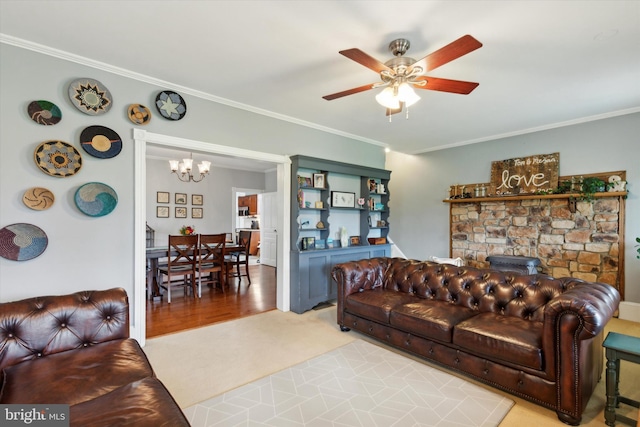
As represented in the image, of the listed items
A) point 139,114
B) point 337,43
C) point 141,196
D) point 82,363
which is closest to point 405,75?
point 337,43

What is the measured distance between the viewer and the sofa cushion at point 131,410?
Result: 48.4 inches

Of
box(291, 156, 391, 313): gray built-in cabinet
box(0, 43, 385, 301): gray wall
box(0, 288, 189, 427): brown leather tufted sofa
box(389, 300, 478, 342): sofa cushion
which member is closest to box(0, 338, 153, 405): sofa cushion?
box(0, 288, 189, 427): brown leather tufted sofa

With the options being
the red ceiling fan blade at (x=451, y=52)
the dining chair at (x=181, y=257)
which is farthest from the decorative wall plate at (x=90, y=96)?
the red ceiling fan blade at (x=451, y=52)

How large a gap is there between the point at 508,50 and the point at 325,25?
1548mm

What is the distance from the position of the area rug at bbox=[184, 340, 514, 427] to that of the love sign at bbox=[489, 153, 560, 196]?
3519 millimetres

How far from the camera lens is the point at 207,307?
434 centimetres

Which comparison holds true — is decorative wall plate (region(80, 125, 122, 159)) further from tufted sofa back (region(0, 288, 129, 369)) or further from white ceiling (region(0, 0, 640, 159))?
tufted sofa back (region(0, 288, 129, 369))

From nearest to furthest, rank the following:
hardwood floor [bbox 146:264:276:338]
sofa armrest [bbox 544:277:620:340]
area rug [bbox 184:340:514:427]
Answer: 1. sofa armrest [bbox 544:277:620:340]
2. area rug [bbox 184:340:514:427]
3. hardwood floor [bbox 146:264:276:338]

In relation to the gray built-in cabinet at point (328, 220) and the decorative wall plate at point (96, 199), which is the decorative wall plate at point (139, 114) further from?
the gray built-in cabinet at point (328, 220)

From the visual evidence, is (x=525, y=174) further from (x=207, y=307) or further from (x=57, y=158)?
(x=57, y=158)

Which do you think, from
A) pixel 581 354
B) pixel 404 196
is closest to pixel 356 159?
pixel 404 196

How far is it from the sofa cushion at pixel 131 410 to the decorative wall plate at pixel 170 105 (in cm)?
259

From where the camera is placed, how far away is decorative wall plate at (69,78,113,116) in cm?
266

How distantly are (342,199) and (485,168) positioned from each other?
2.53m
